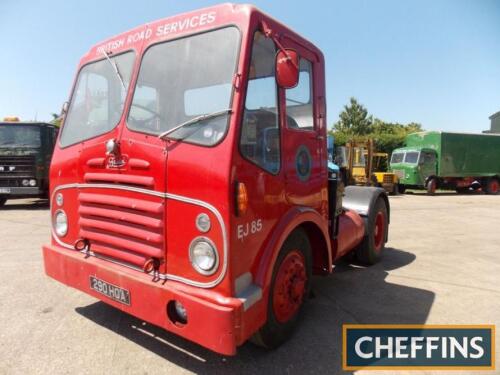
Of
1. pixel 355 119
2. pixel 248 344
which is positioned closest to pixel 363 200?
pixel 248 344

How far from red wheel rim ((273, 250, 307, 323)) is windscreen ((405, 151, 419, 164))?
1715 centimetres

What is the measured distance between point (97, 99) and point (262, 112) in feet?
5.16

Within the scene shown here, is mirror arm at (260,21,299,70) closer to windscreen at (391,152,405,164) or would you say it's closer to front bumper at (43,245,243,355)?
front bumper at (43,245,243,355)

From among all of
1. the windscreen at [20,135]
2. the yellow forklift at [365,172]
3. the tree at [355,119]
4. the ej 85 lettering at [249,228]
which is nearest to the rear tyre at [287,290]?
the ej 85 lettering at [249,228]

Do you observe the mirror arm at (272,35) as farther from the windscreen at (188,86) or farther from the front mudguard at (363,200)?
the front mudguard at (363,200)

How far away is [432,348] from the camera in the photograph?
117 inches

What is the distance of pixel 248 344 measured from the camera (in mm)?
2883

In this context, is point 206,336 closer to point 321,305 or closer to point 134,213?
point 134,213

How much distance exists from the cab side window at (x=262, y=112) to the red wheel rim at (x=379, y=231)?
3358mm

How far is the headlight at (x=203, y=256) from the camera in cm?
219

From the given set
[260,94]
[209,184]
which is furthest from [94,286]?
[260,94]

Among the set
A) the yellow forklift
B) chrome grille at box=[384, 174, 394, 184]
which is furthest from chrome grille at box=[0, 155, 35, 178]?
chrome grille at box=[384, 174, 394, 184]

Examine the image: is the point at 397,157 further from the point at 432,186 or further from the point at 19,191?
the point at 19,191

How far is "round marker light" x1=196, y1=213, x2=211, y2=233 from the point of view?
2207mm
